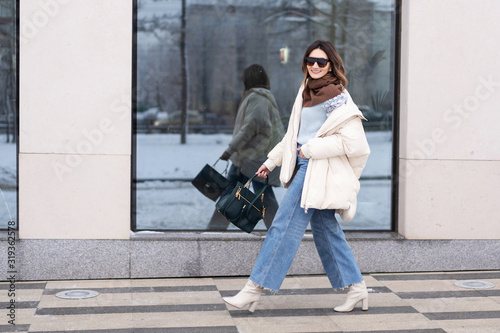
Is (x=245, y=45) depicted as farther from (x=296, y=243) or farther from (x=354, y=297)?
(x=354, y=297)

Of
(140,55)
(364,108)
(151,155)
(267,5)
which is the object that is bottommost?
(151,155)

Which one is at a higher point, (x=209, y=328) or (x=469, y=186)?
(x=469, y=186)

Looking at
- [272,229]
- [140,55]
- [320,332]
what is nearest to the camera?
[320,332]

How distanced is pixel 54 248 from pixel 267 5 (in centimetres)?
285

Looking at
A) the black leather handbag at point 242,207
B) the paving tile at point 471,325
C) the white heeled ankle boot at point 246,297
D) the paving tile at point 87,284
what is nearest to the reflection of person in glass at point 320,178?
the white heeled ankle boot at point 246,297

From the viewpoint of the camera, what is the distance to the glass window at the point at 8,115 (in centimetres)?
621

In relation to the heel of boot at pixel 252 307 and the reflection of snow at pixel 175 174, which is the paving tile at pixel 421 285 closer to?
the reflection of snow at pixel 175 174

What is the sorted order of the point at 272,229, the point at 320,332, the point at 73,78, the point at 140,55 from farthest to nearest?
the point at 140,55 → the point at 73,78 → the point at 272,229 → the point at 320,332

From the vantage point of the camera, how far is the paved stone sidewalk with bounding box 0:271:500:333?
4.79 metres

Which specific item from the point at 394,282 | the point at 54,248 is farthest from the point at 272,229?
the point at 54,248

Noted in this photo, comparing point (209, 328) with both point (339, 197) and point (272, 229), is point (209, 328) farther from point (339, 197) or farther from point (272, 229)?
point (339, 197)

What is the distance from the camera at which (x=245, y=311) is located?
16.9 ft

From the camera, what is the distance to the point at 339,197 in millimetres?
4938

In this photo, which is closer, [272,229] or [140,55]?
[272,229]
